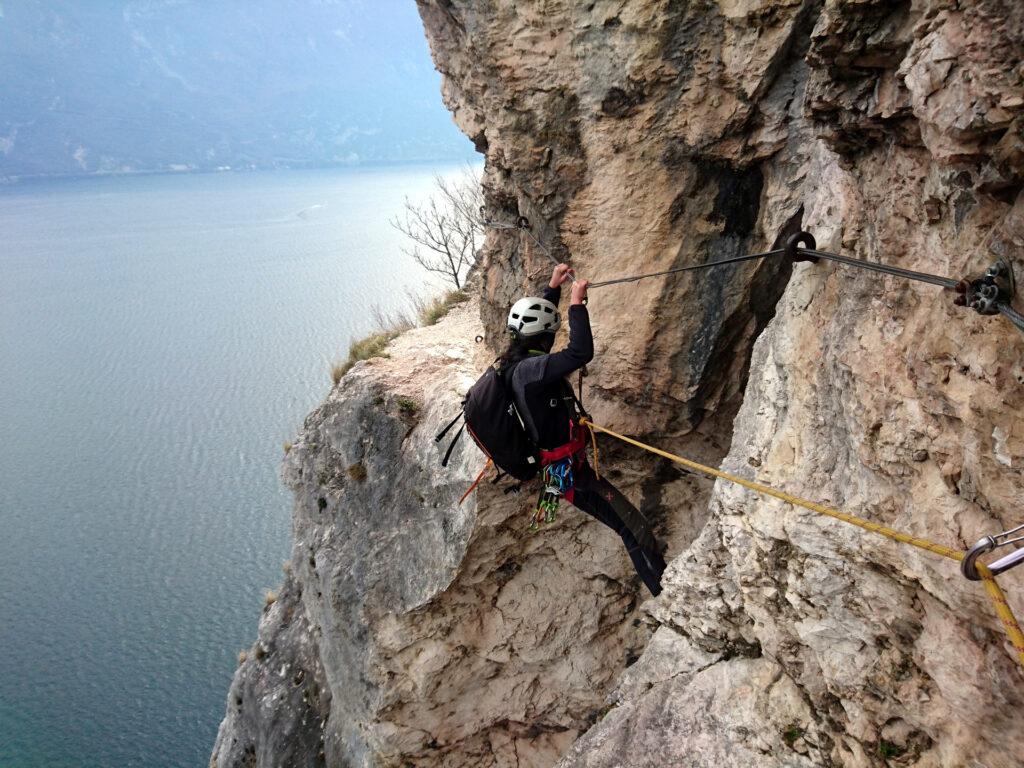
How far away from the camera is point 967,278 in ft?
8.46

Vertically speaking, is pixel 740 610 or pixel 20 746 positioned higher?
pixel 740 610

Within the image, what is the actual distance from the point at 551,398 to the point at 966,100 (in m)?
3.19

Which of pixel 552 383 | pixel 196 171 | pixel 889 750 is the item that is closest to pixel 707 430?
pixel 552 383

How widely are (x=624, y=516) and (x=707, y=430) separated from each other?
1507mm

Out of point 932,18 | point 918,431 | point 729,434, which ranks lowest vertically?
point 729,434

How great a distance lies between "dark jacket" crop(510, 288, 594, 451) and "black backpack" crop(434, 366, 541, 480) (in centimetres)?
7

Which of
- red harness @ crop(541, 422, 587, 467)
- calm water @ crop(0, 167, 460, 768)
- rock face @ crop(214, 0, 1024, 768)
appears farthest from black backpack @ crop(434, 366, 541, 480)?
calm water @ crop(0, 167, 460, 768)

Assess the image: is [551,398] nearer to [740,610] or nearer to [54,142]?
[740,610]

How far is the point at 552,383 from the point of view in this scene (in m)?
5.05

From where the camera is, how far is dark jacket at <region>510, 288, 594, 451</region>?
440 centimetres

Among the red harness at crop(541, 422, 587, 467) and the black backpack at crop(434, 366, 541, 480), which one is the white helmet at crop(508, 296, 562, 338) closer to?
the black backpack at crop(434, 366, 541, 480)

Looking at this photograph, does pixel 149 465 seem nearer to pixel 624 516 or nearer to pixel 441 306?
pixel 441 306

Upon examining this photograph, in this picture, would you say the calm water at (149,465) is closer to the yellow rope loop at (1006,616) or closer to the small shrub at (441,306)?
the small shrub at (441,306)

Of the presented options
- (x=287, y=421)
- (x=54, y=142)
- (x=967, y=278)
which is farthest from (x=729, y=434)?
(x=54, y=142)
